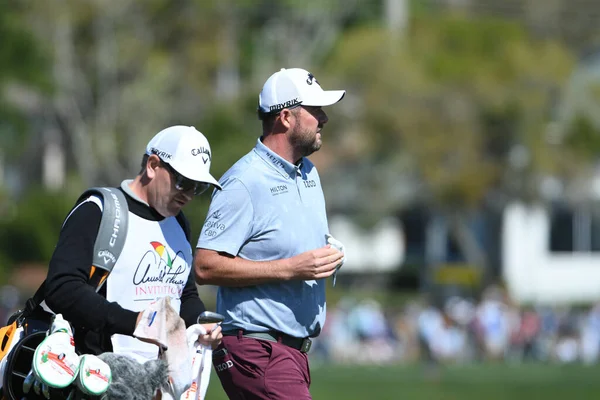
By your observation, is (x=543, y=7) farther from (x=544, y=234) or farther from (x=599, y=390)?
(x=599, y=390)

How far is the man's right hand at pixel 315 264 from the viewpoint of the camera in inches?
251

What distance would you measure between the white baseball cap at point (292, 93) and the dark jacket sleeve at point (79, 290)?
1553mm

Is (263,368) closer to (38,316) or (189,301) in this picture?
(189,301)

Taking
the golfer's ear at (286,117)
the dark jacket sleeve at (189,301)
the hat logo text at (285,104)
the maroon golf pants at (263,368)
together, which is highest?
the hat logo text at (285,104)

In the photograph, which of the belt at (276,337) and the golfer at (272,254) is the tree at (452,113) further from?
the belt at (276,337)

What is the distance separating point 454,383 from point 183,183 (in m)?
17.3

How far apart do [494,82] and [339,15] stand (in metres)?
11.4

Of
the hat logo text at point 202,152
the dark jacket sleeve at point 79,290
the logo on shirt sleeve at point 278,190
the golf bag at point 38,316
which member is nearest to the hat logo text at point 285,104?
the logo on shirt sleeve at point 278,190

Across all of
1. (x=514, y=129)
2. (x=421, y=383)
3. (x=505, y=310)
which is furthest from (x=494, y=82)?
(x=421, y=383)

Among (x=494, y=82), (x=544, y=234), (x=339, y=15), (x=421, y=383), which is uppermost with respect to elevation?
(x=339, y=15)

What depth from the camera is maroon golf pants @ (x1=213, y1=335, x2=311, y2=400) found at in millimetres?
6637

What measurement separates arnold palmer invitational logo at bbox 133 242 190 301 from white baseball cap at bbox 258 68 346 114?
1.11 m

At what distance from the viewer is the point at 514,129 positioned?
139 ft

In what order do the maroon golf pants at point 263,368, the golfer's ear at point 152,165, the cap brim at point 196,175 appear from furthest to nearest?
1. the maroon golf pants at point 263,368
2. the golfer's ear at point 152,165
3. the cap brim at point 196,175
